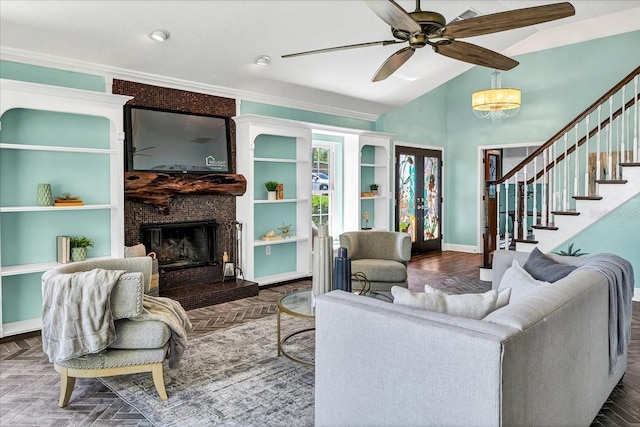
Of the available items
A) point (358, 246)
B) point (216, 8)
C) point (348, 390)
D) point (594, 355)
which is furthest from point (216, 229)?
point (594, 355)

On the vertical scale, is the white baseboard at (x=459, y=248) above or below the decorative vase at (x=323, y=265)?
below

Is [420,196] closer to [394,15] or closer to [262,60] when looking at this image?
[262,60]

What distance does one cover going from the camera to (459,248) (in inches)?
377

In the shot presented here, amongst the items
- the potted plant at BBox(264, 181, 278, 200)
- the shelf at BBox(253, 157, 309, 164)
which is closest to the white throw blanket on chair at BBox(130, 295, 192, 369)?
the shelf at BBox(253, 157, 309, 164)

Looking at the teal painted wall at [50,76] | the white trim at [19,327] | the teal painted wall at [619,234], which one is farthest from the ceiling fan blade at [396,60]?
the white trim at [19,327]

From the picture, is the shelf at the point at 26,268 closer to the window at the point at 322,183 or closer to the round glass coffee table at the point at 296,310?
the round glass coffee table at the point at 296,310

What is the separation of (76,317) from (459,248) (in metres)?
8.13

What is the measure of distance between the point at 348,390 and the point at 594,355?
1.36m

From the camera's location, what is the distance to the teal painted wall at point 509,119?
745 cm

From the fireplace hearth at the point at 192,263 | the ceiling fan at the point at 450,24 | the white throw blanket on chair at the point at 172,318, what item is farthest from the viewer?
the fireplace hearth at the point at 192,263

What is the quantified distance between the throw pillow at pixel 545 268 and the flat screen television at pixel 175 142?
3811 millimetres

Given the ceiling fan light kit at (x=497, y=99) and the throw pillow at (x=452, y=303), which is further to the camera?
the ceiling fan light kit at (x=497, y=99)

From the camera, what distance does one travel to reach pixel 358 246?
18.1 ft

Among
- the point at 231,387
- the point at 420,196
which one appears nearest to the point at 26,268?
the point at 231,387
